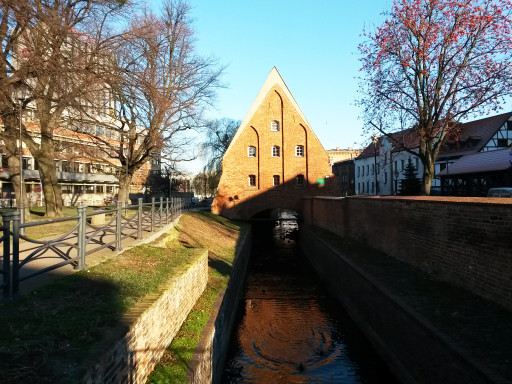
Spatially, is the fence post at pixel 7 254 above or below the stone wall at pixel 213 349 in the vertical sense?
above

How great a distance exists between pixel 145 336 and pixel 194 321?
8.44 ft

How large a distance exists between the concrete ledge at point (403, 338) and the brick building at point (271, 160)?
63.7 ft

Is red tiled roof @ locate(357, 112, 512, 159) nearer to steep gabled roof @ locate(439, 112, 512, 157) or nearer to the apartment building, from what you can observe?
steep gabled roof @ locate(439, 112, 512, 157)

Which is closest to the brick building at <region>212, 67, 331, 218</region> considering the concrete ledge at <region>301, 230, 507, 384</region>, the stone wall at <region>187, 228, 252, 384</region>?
the concrete ledge at <region>301, 230, 507, 384</region>

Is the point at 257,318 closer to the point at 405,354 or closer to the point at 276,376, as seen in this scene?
the point at 276,376

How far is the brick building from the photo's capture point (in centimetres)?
3256

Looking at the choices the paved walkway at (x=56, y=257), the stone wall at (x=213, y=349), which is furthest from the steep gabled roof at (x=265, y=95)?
the stone wall at (x=213, y=349)

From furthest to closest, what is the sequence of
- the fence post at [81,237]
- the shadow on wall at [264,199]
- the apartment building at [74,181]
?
the apartment building at [74,181] < the shadow on wall at [264,199] < the fence post at [81,237]

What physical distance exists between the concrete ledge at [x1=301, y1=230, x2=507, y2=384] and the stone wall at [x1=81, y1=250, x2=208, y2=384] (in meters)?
4.11

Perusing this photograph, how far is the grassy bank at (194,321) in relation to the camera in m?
4.93

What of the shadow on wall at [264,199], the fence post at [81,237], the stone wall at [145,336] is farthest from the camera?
the shadow on wall at [264,199]

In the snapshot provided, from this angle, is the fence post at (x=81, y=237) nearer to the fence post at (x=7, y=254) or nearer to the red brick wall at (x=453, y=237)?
the fence post at (x=7, y=254)

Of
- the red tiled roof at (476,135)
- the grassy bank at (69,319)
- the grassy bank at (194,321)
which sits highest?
the red tiled roof at (476,135)

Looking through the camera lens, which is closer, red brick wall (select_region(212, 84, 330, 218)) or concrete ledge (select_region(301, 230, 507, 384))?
concrete ledge (select_region(301, 230, 507, 384))
